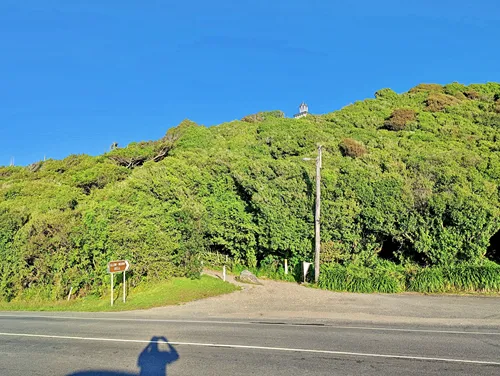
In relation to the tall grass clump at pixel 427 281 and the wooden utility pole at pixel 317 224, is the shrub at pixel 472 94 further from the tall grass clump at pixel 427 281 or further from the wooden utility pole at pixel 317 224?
the tall grass clump at pixel 427 281

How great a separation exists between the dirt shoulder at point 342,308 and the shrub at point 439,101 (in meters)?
32.6

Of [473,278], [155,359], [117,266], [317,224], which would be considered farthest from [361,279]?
[155,359]

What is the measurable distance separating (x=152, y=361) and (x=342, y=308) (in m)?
8.94

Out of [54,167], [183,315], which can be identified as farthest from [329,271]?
[54,167]

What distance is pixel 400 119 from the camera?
40000 millimetres

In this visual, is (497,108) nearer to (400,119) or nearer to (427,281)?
(400,119)

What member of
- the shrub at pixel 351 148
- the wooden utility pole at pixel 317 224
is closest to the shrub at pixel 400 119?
the shrub at pixel 351 148

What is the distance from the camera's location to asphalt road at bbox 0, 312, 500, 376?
637cm

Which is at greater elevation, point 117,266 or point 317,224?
point 317,224

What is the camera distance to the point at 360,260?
20484mm

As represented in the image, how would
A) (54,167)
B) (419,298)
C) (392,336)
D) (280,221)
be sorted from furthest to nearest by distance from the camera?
(54,167) < (280,221) < (419,298) < (392,336)

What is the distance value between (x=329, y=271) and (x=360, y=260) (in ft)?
7.46

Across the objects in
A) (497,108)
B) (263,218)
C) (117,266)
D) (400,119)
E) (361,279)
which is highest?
(497,108)

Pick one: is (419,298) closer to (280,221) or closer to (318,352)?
(280,221)
